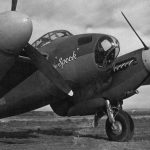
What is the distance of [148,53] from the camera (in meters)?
13.9

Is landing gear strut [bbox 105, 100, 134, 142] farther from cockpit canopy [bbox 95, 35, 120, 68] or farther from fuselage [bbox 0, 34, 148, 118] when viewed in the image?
cockpit canopy [bbox 95, 35, 120, 68]

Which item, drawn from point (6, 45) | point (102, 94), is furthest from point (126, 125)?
point (6, 45)

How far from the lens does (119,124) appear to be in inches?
572

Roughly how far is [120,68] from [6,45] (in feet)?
18.2

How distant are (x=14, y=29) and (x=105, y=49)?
430 centimetres

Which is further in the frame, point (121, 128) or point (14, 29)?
point (121, 128)

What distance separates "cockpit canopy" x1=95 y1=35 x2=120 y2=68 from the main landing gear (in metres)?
1.87

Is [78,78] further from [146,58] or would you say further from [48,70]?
[146,58]

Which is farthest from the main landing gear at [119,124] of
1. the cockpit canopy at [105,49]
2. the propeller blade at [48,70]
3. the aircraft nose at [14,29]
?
the aircraft nose at [14,29]

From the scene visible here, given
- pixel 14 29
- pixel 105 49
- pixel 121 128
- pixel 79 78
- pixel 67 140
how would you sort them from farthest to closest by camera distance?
1. pixel 67 140
2. pixel 121 128
3. pixel 79 78
4. pixel 105 49
5. pixel 14 29

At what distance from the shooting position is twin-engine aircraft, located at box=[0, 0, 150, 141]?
13492 millimetres

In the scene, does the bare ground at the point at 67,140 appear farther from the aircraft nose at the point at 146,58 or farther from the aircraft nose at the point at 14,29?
the aircraft nose at the point at 14,29

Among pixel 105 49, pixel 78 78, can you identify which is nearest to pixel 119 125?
pixel 78 78

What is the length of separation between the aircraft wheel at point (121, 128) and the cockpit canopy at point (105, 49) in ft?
7.95
